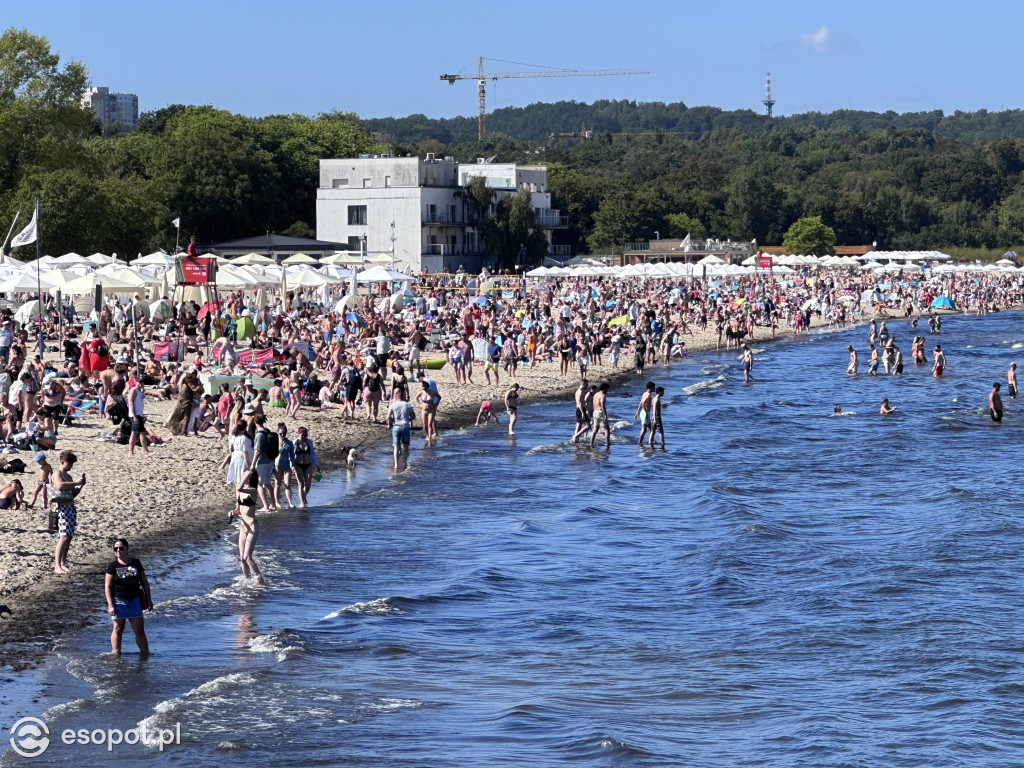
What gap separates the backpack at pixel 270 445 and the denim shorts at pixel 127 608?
16.1 feet

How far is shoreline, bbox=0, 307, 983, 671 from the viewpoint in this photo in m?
13.6

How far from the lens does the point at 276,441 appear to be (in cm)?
1734

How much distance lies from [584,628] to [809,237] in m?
95.5

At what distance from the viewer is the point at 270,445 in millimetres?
17172

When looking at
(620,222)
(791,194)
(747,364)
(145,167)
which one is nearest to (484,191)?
(620,222)

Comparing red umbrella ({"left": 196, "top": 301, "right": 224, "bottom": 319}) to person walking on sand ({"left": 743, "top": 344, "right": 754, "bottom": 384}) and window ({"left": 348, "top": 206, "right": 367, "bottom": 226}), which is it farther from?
window ({"left": 348, "top": 206, "right": 367, "bottom": 226})

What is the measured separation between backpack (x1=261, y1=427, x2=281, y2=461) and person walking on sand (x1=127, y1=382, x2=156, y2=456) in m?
4.79

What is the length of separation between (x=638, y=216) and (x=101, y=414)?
76.0 metres

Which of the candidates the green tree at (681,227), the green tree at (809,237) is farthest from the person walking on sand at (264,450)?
the green tree at (809,237)

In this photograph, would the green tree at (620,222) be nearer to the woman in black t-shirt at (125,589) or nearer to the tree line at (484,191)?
the tree line at (484,191)

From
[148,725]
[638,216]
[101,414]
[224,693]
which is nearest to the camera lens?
[148,725]

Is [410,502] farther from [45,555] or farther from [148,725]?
[148,725]

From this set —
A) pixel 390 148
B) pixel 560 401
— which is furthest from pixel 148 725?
pixel 390 148

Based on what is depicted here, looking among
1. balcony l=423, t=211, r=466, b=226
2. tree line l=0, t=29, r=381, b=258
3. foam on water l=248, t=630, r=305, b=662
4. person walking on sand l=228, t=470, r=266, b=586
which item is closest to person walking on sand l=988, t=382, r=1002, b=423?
person walking on sand l=228, t=470, r=266, b=586
